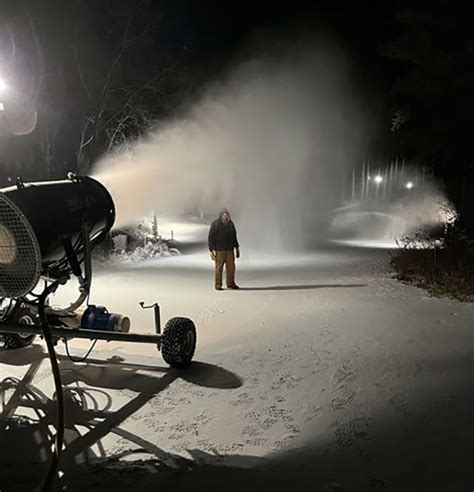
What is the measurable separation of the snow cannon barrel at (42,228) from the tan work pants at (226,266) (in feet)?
16.3

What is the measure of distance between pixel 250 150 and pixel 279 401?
13.7 m

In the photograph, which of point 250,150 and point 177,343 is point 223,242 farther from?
point 250,150

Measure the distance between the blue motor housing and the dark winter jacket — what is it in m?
4.50

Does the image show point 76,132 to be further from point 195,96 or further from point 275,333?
point 275,333

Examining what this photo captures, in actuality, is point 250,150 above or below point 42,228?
above

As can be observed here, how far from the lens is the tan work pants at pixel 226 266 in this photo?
9.23 m

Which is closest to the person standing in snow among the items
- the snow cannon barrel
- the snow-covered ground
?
the snow-covered ground

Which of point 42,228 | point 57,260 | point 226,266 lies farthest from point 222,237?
point 42,228

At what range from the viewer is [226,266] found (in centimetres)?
927

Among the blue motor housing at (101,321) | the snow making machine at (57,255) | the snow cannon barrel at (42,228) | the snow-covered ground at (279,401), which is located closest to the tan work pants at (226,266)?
the snow-covered ground at (279,401)

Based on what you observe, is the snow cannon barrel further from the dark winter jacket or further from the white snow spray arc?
the white snow spray arc

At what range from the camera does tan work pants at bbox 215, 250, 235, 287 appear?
9.23 metres

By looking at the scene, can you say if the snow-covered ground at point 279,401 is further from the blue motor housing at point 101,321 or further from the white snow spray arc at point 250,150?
the white snow spray arc at point 250,150

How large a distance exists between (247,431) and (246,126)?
14004 mm
